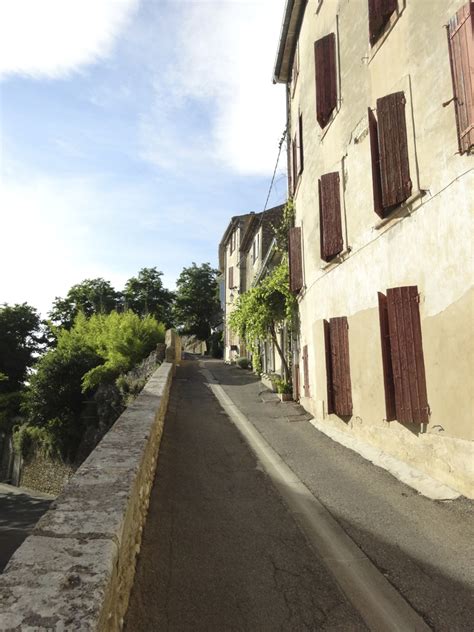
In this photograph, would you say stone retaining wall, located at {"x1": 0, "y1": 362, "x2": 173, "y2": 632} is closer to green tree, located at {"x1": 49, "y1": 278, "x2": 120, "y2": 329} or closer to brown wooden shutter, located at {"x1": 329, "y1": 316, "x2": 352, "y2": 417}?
brown wooden shutter, located at {"x1": 329, "y1": 316, "x2": 352, "y2": 417}

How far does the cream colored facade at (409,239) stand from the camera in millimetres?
5406

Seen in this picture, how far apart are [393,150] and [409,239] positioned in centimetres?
144

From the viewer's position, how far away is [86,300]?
47.7 metres

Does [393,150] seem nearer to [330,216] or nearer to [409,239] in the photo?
[409,239]

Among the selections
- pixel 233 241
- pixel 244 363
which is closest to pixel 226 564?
pixel 244 363

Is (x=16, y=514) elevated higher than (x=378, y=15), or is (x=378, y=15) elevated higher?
(x=378, y=15)

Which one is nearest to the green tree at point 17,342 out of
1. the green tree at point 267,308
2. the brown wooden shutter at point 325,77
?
the green tree at point 267,308

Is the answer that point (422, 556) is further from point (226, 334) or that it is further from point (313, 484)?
point (226, 334)

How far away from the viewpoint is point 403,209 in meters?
6.69

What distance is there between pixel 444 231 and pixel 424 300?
3.02 feet

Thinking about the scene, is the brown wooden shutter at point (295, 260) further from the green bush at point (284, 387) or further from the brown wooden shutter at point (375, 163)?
the brown wooden shutter at point (375, 163)

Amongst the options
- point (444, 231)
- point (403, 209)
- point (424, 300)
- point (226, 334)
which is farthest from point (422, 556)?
point (226, 334)

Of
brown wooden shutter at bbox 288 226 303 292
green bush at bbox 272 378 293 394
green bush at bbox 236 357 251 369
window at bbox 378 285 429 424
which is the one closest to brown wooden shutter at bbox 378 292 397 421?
window at bbox 378 285 429 424

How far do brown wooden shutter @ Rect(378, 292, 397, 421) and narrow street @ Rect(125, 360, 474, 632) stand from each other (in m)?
0.90
